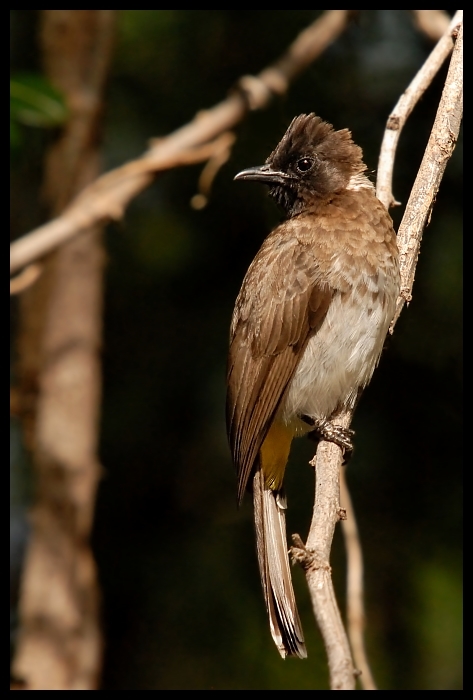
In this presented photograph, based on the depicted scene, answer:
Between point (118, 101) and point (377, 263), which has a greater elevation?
point (118, 101)

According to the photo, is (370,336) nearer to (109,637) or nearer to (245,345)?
(245,345)

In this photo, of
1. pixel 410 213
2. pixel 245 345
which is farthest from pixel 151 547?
pixel 410 213

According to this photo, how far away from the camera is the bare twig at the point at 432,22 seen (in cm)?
400

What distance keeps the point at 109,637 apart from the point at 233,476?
1.06 m

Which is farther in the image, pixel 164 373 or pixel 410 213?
pixel 164 373

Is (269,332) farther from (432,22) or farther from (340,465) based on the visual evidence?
(432,22)

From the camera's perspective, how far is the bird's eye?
12.8ft

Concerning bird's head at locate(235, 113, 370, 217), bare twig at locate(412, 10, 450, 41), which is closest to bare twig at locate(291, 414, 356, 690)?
bird's head at locate(235, 113, 370, 217)

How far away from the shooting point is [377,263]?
11.3ft

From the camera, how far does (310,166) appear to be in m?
3.91

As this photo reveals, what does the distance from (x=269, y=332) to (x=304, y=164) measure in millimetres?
721

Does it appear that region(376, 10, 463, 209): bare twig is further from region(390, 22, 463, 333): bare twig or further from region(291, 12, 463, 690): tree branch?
region(390, 22, 463, 333): bare twig

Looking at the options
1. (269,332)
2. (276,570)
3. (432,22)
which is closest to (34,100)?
(269,332)

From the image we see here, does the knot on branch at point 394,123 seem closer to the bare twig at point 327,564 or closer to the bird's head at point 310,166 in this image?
the bird's head at point 310,166
